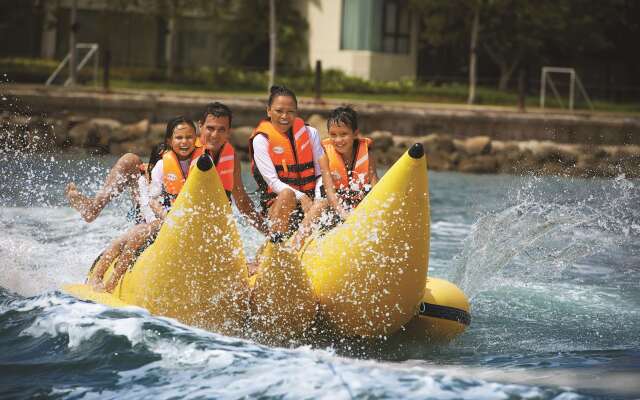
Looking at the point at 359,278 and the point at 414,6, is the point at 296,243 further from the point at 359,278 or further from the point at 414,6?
the point at 414,6

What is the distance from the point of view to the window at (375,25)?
1964cm

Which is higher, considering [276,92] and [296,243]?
[276,92]

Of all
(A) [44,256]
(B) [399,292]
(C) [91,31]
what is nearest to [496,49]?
(C) [91,31]

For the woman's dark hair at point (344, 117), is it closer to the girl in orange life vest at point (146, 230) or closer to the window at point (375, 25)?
the girl in orange life vest at point (146, 230)

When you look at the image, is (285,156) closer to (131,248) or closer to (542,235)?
(131,248)

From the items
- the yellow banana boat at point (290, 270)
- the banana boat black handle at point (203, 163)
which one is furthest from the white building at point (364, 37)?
the banana boat black handle at point (203, 163)

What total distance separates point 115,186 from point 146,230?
685 millimetres

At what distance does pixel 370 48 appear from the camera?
19.6 m

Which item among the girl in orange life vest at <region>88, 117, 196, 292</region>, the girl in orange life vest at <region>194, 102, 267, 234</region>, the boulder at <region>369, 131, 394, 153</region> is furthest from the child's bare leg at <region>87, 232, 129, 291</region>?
the boulder at <region>369, 131, 394, 153</region>

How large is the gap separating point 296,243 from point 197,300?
2.26ft

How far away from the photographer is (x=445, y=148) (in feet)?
46.3

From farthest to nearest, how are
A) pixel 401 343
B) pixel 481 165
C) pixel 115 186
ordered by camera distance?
1. pixel 481 165
2. pixel 115 186
3. pixel 401 343

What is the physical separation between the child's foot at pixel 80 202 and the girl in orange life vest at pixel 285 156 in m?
1.00

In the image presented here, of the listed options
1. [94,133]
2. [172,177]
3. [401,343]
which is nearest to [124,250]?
[172,177]
